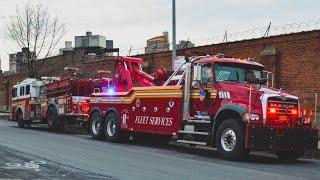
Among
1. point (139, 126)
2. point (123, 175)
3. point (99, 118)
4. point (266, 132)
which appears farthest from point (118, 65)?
point (123, 175)

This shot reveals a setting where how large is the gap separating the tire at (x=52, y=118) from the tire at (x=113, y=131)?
22.5 feet

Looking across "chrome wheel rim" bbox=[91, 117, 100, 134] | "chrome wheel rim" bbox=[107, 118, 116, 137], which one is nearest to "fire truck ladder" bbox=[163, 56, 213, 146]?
"chrome wheel rim" bbox=[107, 118, 116, 137]

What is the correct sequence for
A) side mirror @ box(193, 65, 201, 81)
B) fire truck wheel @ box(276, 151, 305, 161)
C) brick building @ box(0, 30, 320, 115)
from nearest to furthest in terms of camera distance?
fire truck wheel @ box(276, 151, 305, 161) → side mirror @ box(193, 65, 201, 81) → brick building @ box(0, 30, 320, 115)

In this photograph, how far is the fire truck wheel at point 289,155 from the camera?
51.7 ft

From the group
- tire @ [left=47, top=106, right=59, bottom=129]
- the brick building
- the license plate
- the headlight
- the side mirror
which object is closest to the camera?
the headlight

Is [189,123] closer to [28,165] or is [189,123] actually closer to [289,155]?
[289,155]

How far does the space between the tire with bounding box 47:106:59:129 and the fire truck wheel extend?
46.6ft

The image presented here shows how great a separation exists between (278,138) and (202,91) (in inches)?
109

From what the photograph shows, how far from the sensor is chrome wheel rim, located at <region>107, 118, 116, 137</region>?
69.0 feet

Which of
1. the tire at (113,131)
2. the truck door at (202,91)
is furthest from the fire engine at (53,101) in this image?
the truck door at (202,91)

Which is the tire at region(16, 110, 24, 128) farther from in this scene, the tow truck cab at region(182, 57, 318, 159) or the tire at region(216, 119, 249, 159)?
the tire at region(216, 119, 249, 159)

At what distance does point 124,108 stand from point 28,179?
9.75 meters

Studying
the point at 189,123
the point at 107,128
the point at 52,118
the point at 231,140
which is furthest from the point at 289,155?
the point at 52,118

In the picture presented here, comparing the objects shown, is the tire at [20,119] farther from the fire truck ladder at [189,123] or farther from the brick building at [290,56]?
the fire truck ladder at [189,123]
